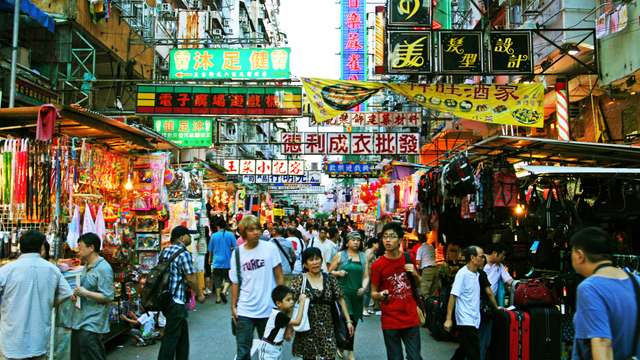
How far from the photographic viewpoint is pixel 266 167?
22969 mm

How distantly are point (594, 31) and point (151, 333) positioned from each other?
9.55 metres

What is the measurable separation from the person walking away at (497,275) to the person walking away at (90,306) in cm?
485

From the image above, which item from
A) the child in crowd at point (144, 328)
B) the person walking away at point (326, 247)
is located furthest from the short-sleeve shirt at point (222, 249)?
the child in crowd at point (144, 328)

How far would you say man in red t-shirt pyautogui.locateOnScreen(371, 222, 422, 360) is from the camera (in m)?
5.21

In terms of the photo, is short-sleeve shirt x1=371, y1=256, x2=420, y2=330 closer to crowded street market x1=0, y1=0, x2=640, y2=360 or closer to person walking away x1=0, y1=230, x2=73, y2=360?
crowded street market x1=0, y1=0, x2=640, y2=360

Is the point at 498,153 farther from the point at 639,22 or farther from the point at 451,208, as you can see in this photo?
the point at 639,22

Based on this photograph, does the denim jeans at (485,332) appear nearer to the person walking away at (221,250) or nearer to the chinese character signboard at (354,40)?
the person walking away at (221,250)

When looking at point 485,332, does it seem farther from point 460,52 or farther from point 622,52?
point 622,52

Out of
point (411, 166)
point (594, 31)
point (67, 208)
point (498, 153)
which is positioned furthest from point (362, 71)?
point (67, 208)

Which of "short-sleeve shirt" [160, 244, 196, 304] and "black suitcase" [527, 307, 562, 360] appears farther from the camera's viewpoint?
"black suitcase" [527, 307, 562, 360]

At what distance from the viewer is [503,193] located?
766 centimetres

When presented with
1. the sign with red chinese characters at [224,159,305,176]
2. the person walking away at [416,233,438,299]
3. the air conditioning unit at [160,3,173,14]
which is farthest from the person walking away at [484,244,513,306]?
the air conditioning unit at [160,3,173,14]

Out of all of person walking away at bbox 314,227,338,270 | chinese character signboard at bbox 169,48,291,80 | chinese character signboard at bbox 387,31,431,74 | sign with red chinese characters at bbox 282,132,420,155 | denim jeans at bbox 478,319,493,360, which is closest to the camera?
denim jeans at bbox 478,319,493,360

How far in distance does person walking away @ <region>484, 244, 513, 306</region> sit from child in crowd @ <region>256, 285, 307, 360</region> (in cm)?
339
